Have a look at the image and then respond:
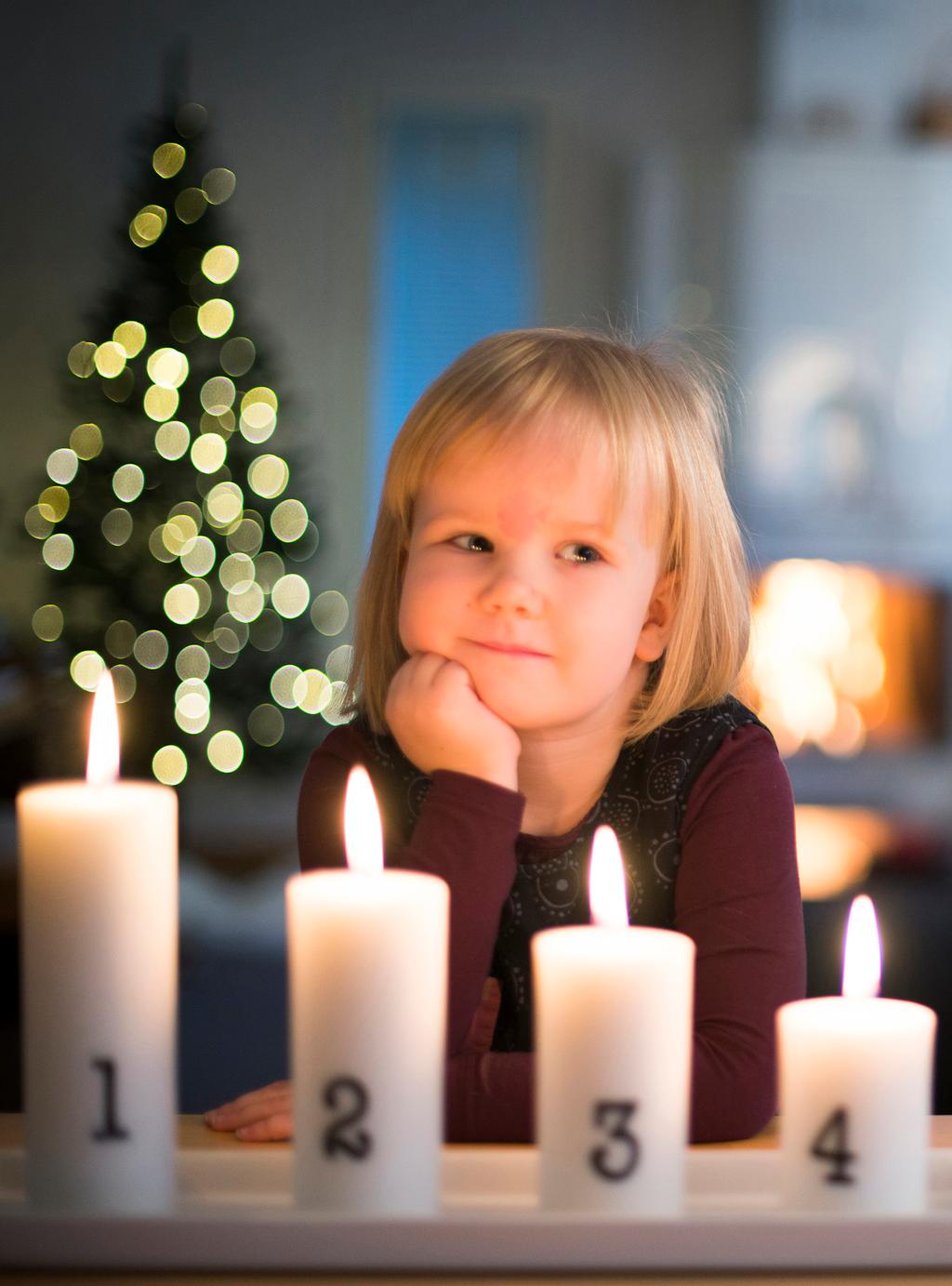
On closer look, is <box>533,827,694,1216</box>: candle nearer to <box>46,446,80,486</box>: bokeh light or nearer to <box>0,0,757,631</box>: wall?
<box>46,446,80,486</box>: bokeh light

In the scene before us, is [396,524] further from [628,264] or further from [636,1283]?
[628,264]

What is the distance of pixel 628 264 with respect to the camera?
5.05 meters

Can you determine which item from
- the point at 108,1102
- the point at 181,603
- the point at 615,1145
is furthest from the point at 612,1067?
the point at 181,603

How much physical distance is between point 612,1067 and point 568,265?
16.1ft

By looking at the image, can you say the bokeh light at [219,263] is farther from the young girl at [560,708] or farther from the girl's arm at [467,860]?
the girl's arm at [467,860]

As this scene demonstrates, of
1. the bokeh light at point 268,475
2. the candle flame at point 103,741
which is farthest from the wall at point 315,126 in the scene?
the candle flame at point 103,741

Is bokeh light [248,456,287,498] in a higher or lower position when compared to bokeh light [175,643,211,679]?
higher

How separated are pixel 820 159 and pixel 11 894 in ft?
10.5

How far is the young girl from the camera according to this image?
0.77 metres

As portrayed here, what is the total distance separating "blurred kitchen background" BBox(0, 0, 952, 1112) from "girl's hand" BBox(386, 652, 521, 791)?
3.14 meters

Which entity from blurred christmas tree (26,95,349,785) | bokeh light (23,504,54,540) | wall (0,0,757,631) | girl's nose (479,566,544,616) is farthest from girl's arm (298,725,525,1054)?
wall (0,0,757,631)

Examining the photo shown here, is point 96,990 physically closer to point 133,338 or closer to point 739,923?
point 739,923

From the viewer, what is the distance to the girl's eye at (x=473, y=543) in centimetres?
A: 88

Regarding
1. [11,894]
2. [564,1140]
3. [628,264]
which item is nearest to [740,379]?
[628,264]
